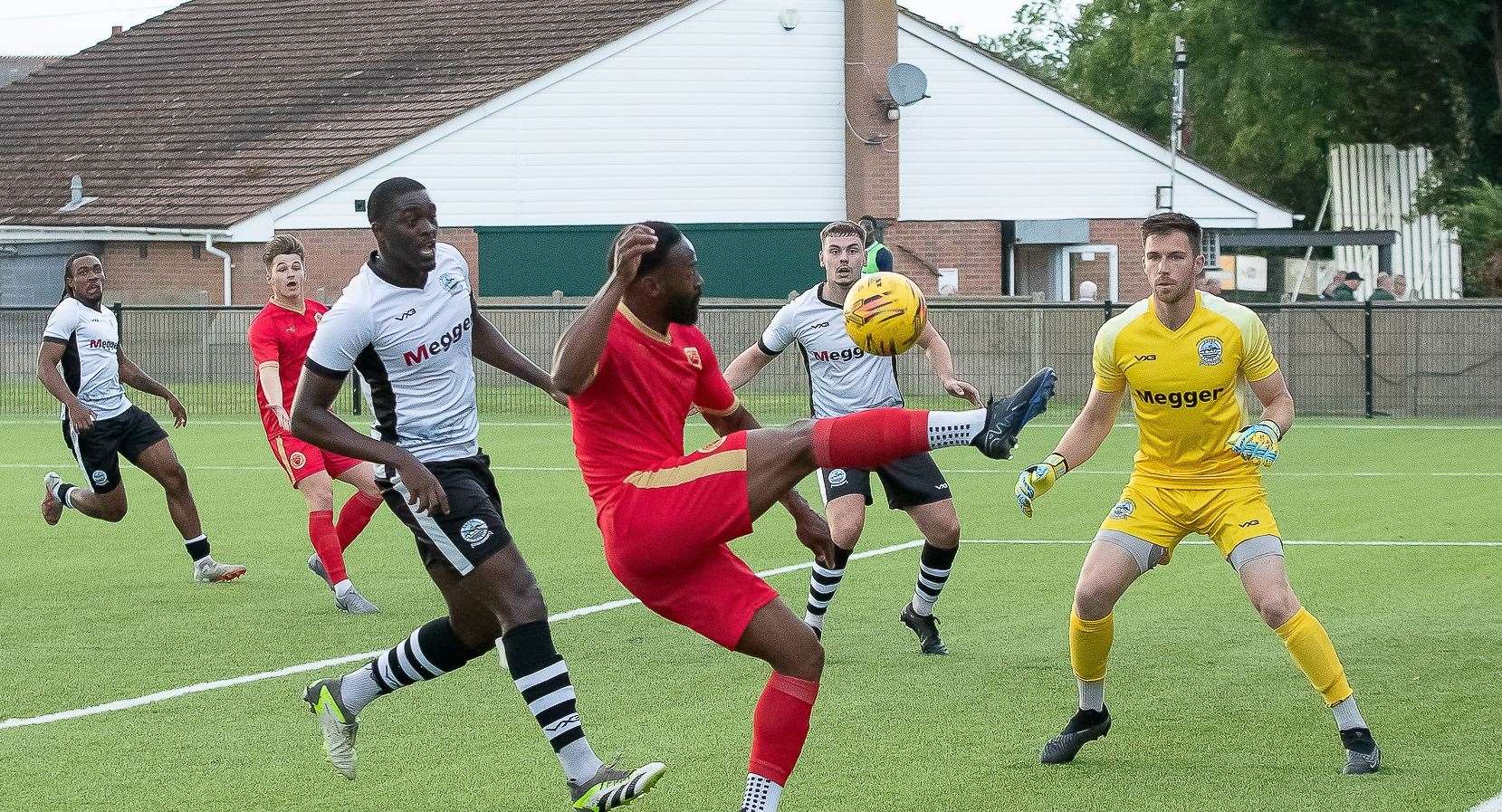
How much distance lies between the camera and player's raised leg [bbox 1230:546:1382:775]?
6773 mm

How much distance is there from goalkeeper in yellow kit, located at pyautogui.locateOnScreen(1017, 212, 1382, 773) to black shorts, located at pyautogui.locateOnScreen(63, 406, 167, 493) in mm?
7176

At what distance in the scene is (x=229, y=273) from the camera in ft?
113

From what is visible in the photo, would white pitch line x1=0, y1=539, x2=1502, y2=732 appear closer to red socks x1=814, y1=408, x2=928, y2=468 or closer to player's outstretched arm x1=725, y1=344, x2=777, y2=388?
player's outstretched arm x1=725, y1=344, x2=777, y2=388

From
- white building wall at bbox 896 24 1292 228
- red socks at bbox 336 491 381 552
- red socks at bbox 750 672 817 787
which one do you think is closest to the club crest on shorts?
red socks at bbox 750 672 817 787

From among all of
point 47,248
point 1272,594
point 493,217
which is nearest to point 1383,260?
point 493,217

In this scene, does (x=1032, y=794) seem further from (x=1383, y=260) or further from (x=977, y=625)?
(x=1383, y=260)

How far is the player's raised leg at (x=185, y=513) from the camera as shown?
12070 mm

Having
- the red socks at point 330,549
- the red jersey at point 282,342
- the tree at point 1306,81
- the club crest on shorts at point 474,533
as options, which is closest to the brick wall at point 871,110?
the tree at point 1306,81

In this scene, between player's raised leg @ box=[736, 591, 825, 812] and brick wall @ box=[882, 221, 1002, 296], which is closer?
player's raised leg @ box=[736, 591, 825, 812]

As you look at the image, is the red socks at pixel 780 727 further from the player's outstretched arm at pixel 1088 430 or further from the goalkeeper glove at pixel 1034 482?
the player's outstretched arm at pixel 1088 430

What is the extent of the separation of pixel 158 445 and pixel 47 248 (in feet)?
85.8

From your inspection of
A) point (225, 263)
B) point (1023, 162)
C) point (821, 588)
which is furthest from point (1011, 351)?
point (225, 263)

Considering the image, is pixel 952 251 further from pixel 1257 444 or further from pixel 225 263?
pixel 1257 444

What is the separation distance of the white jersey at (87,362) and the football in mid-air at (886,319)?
23.9 feet
